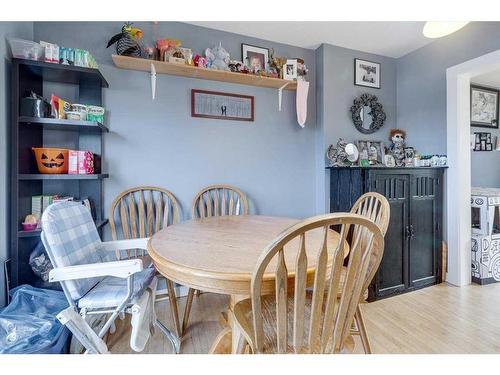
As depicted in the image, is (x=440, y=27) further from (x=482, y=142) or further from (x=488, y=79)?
(x=482, y=142)

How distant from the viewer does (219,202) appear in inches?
98.3

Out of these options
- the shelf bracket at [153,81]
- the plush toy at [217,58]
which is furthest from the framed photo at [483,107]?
the shelf bracket at [153,81]

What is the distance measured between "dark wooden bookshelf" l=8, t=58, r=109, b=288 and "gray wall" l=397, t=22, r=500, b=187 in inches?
122

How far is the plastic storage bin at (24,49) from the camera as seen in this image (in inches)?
65.1

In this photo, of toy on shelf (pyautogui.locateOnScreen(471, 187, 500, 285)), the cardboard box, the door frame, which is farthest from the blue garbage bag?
toy on shelf (pyautogui.locateOnScreen(471, 187, 500, 285))

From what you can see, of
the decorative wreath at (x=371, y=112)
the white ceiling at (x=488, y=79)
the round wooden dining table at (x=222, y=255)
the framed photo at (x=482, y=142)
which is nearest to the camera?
the round wooden dining table at (x=222, y=255)

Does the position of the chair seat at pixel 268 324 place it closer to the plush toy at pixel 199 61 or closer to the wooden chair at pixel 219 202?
the wooden chair at pixel 219 202

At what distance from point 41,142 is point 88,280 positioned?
1.26 metres

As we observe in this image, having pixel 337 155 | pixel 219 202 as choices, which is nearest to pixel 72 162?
pixel 219 202

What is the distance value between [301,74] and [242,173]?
1191mm

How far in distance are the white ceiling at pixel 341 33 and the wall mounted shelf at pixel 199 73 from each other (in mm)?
482

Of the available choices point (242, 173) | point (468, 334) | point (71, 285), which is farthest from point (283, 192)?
point (71, 285)
